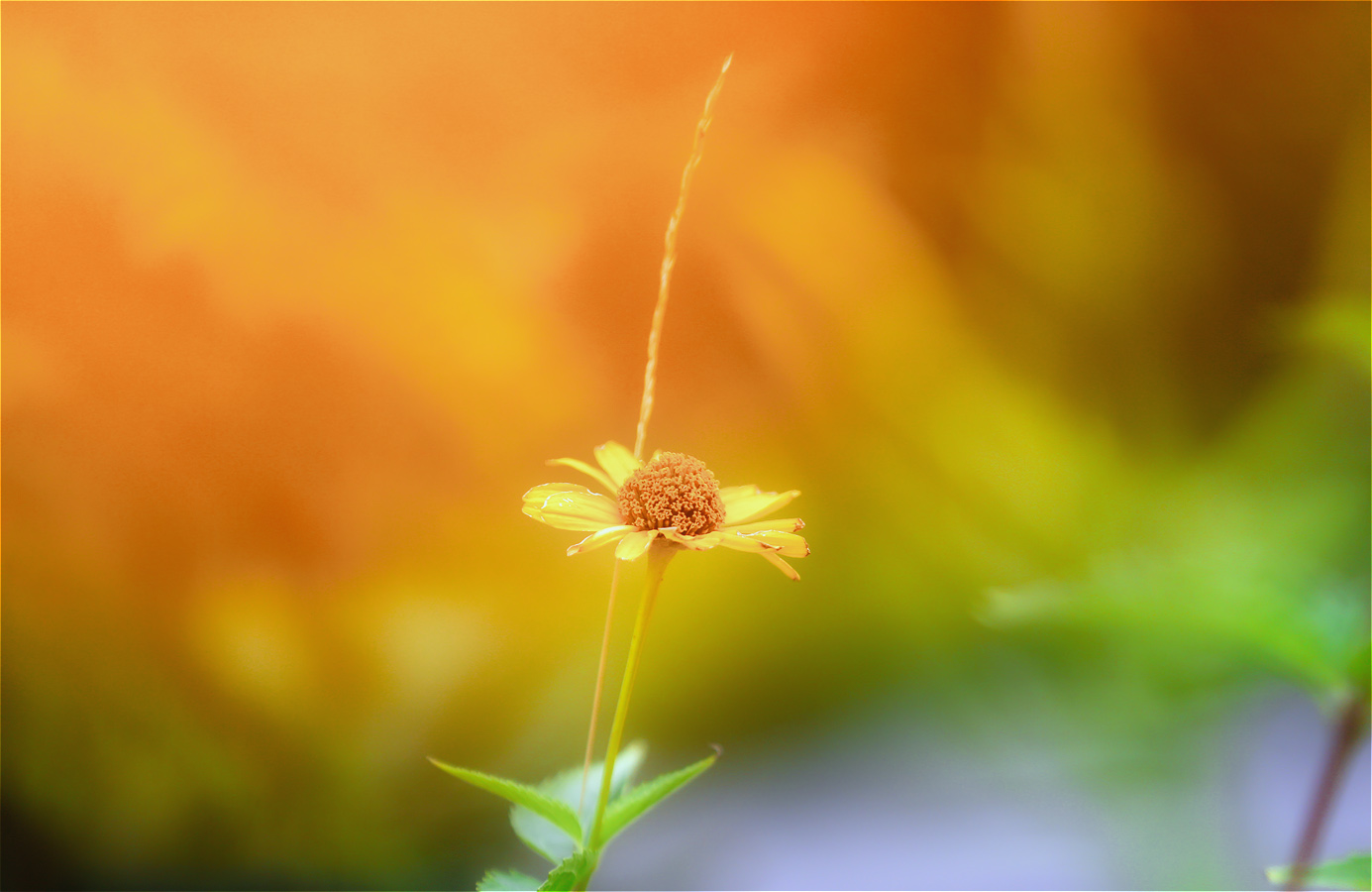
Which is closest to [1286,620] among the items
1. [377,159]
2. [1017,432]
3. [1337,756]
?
[1337,756]

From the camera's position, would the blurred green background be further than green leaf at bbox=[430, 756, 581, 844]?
Yes

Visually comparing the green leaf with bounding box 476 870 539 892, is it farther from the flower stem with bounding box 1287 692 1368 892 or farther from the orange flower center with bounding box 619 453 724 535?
the flower stem with bounding box 1287 692 1368 892

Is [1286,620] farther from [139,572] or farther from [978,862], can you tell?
[139,572]

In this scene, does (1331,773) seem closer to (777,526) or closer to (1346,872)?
(1346,872)

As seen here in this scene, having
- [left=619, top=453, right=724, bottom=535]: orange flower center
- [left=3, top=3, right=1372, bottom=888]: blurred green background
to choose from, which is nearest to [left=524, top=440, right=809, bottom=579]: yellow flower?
[left=619, top=453, right=724, bottom=535]: orange flower center

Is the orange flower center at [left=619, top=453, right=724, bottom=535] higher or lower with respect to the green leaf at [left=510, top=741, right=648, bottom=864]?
higher

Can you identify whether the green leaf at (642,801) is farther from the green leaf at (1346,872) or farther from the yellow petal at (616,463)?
the green leaf at (1346,872)

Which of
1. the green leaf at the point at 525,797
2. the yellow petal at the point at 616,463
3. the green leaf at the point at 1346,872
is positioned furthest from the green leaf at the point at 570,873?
the green leaf at the point at 1346,872
